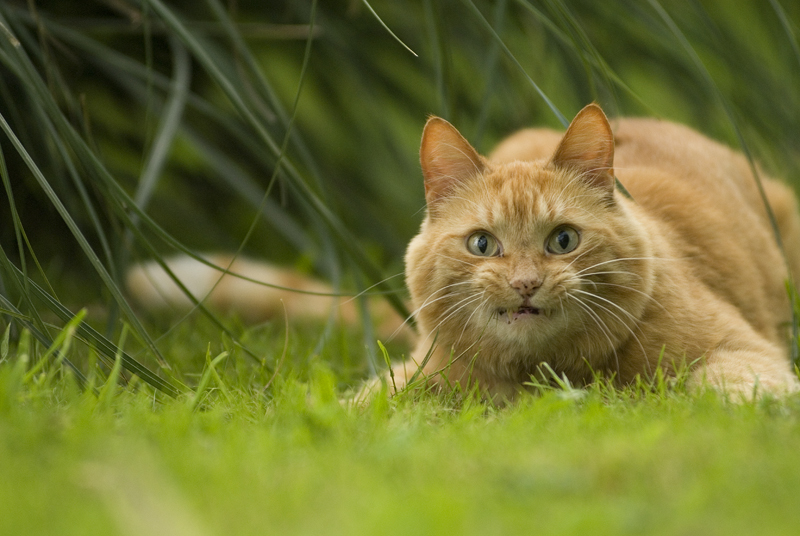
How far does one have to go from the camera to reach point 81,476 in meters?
0.90

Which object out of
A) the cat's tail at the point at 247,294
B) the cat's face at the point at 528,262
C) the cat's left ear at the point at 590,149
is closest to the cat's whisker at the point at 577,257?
the cat's face at the point at 528,262

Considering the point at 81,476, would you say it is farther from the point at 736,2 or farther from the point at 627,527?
the point at 736,2

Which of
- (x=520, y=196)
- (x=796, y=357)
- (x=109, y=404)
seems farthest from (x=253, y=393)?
(x=796, y=357)

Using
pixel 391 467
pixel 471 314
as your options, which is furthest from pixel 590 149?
pixel 391 467

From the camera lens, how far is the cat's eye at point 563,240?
1.53 metres

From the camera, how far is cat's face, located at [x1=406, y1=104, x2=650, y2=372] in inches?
56.9

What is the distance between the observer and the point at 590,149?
1.58 meters

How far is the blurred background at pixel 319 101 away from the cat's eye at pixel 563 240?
0.38 metres

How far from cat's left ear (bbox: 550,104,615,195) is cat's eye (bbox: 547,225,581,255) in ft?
0.41

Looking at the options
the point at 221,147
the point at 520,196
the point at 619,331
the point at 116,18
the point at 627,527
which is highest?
the point at 116,18

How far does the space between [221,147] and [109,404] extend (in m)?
1.87

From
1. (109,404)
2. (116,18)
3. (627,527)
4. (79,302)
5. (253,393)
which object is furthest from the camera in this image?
(116,18)

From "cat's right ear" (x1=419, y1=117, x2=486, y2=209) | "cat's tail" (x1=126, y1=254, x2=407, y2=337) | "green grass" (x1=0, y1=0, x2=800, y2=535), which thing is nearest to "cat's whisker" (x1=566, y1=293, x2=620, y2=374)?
"green grass" (x1=0, y1=0, x2=800, y2=535)

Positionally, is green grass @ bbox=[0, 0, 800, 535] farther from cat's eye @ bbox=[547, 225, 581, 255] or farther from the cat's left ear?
cat's eye @ bbox=[547, 225, 581, 255]
